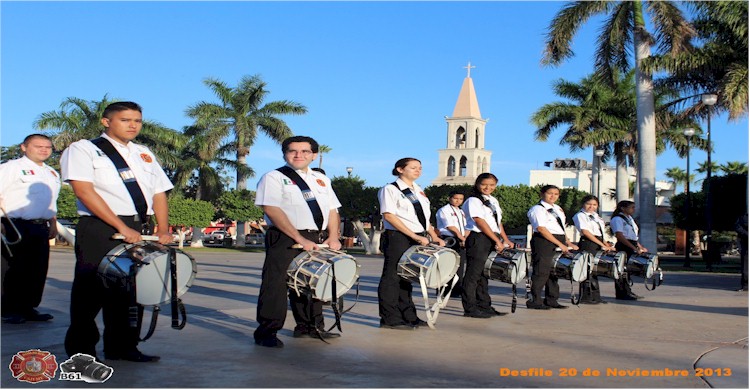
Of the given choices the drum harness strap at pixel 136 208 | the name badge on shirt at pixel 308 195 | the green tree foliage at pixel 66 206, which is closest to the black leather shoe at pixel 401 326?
the name badge on shirt at pixel 308 195

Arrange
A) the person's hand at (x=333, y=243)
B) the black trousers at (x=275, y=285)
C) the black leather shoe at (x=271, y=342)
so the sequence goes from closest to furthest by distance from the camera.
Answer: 1. the black leather shoe at (x=271, y=342)
2. the black trousers at (x=275, y=285)
3. the person's hand at (x=333, y=243)

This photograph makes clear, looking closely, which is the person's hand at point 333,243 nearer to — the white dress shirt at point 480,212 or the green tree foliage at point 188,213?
the white dress shirt at point 480,212

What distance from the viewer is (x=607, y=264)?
44.0ft

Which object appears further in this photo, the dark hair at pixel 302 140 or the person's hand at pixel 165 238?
the dark hair at pixel 302 140

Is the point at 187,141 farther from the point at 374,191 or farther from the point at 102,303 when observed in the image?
the point at 102,303

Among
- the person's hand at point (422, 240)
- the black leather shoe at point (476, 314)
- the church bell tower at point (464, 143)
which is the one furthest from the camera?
the church bell tower at point (464, 143)

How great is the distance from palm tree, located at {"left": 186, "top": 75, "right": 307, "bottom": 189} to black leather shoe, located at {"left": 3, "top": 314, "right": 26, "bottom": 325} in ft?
162

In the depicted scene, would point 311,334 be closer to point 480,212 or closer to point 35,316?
point 35,316

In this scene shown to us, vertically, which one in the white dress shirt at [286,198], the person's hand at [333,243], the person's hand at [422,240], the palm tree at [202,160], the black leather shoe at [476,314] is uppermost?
the palm tree at [202,160]

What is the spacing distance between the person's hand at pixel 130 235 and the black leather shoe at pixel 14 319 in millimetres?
3293

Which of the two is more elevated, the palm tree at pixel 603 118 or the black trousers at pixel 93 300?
the palm tree at pixel 603 118

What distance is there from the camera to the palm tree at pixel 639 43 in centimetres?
3231

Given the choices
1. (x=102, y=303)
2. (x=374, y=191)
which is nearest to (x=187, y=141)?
(x=374, y=191)

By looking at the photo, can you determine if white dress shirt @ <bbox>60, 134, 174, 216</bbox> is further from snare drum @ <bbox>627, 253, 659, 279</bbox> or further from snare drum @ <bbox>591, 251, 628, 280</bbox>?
snare drum @ <bbox>627, 253, 659, 279</bbox>
